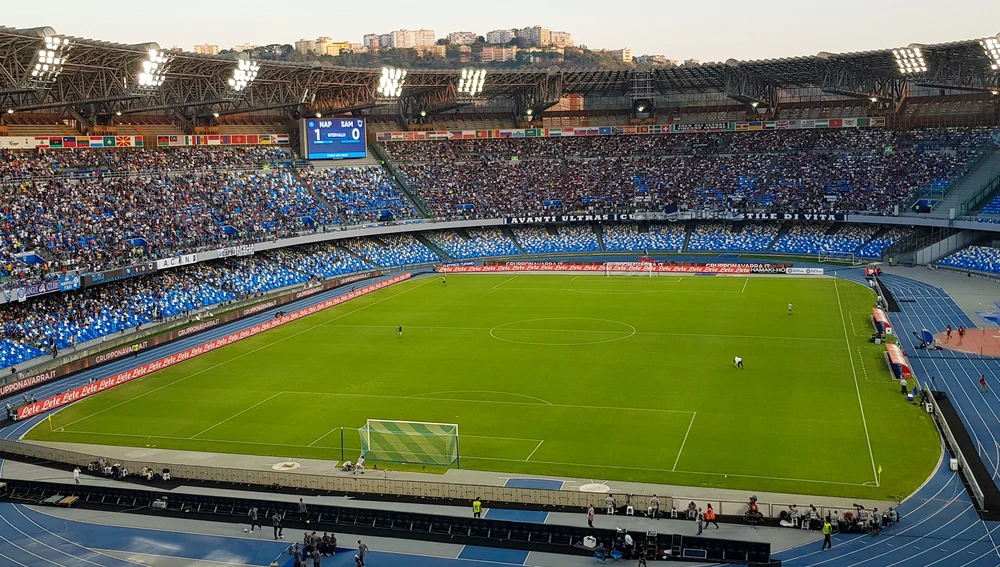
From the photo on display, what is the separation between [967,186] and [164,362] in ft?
223

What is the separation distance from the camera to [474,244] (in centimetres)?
9112

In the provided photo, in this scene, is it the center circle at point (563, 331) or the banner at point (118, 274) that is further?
the banner at point (118, 274)

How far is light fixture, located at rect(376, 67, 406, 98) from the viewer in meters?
85.1

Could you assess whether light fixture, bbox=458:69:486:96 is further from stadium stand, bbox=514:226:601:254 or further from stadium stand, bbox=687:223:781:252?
stadium stand, bbox=687:223:781:252

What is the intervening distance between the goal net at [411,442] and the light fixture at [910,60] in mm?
59073

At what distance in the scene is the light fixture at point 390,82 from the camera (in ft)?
279

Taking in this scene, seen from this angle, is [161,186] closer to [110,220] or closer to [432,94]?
[110,220]

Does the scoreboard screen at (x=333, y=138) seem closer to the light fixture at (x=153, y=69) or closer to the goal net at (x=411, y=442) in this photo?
the light fixture at (x=153, y=69)

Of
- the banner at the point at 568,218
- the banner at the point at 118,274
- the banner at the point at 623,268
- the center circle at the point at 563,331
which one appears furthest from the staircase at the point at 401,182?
the center circle at the point at 563,331

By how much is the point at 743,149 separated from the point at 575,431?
229 ft

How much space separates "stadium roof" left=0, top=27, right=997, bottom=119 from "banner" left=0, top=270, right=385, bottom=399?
17654mm

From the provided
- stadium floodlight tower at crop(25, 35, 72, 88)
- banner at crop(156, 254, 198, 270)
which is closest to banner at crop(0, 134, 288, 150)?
stadium floodlight tower at crop(25, 35, 72, 88)

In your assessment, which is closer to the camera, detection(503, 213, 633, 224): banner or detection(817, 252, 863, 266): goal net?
detection(817, 252, 863, 266): goal net

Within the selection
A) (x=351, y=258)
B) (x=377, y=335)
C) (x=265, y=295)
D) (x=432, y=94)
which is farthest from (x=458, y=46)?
(x=377, y=335)
